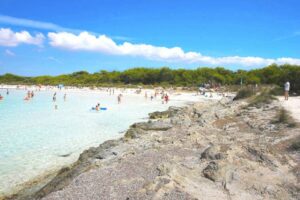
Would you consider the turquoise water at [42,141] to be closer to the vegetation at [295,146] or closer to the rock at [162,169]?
the rock at [162,169]

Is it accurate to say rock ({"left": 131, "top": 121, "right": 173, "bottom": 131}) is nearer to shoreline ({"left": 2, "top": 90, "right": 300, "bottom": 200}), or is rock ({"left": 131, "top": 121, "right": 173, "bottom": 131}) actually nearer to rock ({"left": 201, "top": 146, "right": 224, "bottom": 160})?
shoreline ({"left": 2, "top": 90, "right": 300, "bottom": 200})

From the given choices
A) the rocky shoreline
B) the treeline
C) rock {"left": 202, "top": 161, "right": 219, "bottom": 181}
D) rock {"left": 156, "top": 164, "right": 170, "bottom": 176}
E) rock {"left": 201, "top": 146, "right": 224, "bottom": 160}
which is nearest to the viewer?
the rocky shoreline

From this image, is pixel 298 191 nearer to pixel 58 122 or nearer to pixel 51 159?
pixel 51 159

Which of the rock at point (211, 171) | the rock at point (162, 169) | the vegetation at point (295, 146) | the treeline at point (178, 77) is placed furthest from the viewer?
the treeline at point (178, 77)

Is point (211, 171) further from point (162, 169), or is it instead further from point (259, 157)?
point (259, 157)

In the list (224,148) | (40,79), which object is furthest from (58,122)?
(40,79)

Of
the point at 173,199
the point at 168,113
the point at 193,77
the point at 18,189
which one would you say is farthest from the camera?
the point at 193,77

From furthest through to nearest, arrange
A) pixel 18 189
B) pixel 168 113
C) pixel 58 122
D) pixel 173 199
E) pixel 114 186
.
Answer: pixel 168 113 → pixel 58 122 → pixel 18 189 → pixel 114 186 → pixel 173 199

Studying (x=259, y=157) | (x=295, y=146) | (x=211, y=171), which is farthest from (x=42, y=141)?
(x=295, y=146)

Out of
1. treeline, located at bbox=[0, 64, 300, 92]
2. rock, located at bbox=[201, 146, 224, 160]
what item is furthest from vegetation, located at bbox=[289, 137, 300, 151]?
treeline, located at bbox=[0, 64, 300, 92]

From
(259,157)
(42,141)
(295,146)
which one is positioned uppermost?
(295,146)

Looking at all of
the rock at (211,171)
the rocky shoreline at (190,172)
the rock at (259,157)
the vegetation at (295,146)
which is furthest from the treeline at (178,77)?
the rock at (211,171)

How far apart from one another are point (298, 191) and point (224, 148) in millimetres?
3083

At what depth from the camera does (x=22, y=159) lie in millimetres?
11867
